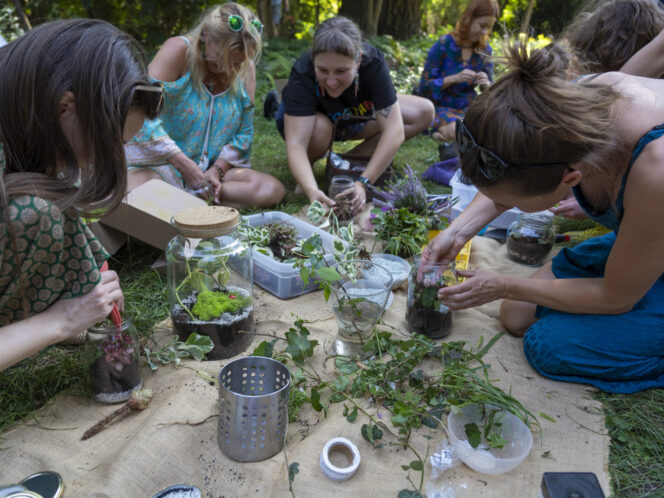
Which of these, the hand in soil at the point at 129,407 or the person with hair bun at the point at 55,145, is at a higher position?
the person with hair bun at the point at 55,145

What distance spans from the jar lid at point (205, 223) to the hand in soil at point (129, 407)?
0.59 m

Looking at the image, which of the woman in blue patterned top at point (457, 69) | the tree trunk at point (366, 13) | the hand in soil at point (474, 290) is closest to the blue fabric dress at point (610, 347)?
the hand in soil at point (474, 290)

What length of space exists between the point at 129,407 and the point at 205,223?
0.70 metres

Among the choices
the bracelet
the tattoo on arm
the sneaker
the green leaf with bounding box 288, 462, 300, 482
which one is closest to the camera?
the green leaf with bounding box 288, 462, 300, 482

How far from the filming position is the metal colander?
1.41 meters

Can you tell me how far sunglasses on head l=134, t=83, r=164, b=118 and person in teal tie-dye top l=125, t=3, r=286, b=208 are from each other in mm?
1502

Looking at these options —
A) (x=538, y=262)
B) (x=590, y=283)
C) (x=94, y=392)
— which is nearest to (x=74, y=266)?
(x=94, y=392)

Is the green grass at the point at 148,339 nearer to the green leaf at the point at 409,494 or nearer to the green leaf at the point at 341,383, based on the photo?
the green leaf at the point at 409,494

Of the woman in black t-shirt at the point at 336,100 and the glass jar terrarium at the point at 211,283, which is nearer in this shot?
the glass jar terrarium at the point at 211,283

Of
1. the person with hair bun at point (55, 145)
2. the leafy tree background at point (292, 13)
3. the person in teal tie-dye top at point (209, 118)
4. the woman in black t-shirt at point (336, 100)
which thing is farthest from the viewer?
the leafy tree background at point (292, 13)

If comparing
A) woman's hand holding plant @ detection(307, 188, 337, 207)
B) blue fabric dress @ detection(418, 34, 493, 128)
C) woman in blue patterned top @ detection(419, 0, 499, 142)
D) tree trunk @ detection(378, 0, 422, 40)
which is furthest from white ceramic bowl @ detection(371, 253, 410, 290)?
tree trunk @ detection(378, 0, 422, 40)

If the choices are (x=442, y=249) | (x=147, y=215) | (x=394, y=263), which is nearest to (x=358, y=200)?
(x=394, y=263)

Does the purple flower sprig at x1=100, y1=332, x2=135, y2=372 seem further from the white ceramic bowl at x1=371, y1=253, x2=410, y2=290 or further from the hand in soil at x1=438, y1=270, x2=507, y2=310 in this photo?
the white ceramic bowl at x1=371, y1=253, x2=410, y2=290

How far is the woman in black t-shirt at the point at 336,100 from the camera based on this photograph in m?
3.11
